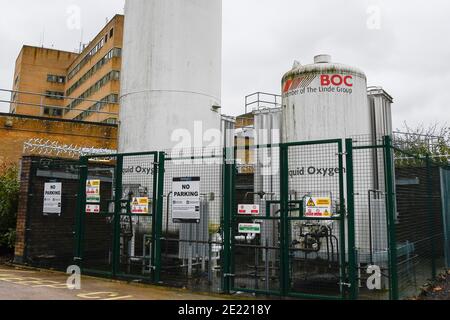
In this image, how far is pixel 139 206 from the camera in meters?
9.72

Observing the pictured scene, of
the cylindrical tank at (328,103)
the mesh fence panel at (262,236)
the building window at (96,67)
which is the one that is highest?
the building window at (96,67)

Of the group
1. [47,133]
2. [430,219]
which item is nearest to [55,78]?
[47,133]

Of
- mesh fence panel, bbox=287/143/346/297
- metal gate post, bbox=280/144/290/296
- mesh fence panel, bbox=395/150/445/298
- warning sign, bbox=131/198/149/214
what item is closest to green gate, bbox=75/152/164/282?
warning sign, bbox=131/198/149/214

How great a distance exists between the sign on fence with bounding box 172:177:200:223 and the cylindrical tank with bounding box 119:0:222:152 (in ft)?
8.67

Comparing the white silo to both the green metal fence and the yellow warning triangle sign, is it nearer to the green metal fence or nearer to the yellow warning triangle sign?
the green metal fence

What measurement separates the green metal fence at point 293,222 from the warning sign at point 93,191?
1.0 inches

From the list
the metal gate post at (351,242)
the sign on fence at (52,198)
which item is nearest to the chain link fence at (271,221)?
the metal gate post at (351,242)

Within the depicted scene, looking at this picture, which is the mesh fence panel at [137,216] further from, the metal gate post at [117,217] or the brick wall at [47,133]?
the brick wall at [47,133]

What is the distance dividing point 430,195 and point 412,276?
1.90 meters

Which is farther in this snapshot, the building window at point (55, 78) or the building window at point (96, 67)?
the building window at point (55, 78)

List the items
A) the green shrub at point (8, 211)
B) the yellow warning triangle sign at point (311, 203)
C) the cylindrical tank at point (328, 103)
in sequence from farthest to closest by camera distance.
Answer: the green shrub at point (8, 211) < the cylindrical tank at point (328, 103) < the yellow warning triangle sign at point (311, 203)

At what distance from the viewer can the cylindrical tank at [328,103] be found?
9.98 meters

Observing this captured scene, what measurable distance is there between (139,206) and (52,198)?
10.8ft
